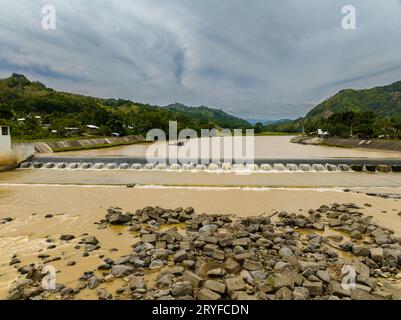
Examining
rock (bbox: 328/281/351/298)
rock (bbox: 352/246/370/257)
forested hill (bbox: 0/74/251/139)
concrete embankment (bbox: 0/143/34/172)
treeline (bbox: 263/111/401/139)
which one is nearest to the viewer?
rock (bbox: 328/281/351/298)

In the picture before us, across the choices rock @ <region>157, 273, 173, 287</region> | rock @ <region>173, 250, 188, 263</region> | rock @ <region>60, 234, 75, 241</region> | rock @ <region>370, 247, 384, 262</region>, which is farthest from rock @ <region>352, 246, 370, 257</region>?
rock @ <region>60, 234, 75, 241</region>

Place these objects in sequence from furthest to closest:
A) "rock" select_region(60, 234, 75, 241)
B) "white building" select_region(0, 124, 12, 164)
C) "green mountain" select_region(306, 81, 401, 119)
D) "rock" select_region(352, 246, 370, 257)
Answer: "green mountain" select_region(306, 81, 401, 119), "white building" select_region(0, 124, 12, 164), "rock" select_region(60, 234, 75, 241), "rock" select_region(352, 246, 370, 257)

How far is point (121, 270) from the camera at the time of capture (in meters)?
5.31

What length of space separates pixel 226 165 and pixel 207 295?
1752 cm

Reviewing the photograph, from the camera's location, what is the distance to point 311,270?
499 cm

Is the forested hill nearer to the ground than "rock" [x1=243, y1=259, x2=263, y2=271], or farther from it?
farther from it

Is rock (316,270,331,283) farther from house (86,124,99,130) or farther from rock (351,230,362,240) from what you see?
house (86,124,99,130)

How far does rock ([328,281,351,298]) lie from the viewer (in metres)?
4.34

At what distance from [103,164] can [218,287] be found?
19.4 meters

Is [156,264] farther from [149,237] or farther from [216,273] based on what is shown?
[149,237]

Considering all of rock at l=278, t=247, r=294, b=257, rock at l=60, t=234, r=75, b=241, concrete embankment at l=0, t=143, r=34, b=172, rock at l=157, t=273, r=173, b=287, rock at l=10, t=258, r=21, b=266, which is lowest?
rock at l=10, t=258, r=21, b=266

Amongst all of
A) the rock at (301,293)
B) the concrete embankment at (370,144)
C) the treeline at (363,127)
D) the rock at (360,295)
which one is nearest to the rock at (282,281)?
the rock at (301,293)

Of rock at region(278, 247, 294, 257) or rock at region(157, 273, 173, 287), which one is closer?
rock at region(157, 273, 173, 287)

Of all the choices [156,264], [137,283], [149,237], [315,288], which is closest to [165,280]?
[137,283]
